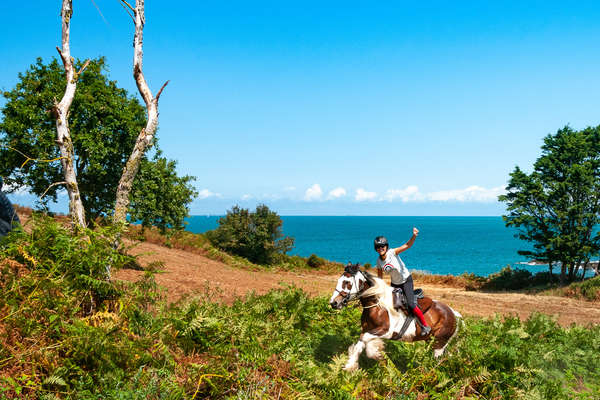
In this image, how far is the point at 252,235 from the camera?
4072 centimetres

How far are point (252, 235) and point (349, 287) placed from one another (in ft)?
112

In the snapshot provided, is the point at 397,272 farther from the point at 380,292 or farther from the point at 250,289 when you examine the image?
the point at 250,289

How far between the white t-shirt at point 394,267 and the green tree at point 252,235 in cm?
3319

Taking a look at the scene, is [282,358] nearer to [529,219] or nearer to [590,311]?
[590,311]

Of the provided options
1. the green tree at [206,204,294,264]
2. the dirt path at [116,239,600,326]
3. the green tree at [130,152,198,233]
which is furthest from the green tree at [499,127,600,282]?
the green tree at [130,152,198,233]

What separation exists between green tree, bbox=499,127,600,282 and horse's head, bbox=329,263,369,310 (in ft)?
98.2

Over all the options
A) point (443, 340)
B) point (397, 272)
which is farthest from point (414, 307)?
point (443, 340)

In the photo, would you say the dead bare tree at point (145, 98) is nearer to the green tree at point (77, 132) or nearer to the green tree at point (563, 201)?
the green tree at point (77, 132)

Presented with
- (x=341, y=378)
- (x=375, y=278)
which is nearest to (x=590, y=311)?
(x=375, y=278)

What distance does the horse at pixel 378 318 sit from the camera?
716cm

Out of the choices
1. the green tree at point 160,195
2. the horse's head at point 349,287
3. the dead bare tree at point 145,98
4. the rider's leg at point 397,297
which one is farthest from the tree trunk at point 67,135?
the green tree at point 160,195

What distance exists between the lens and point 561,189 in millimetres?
32094

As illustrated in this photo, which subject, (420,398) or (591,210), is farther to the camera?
(591,210)

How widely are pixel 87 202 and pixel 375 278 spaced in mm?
14925
